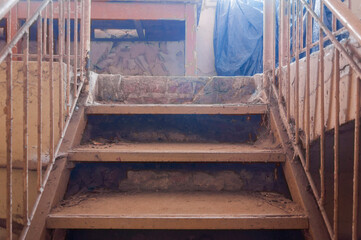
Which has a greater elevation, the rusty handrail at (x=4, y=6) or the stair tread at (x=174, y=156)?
the rusty handrail at (x=4, y=6)

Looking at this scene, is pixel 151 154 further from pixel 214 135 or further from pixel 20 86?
pixel 20 86

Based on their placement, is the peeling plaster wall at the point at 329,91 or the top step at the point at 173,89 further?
the top step at the point at 173,89

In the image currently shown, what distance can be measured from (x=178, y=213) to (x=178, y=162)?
0.36 m

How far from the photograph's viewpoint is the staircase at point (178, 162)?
1.10 metres

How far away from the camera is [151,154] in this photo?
1.35m

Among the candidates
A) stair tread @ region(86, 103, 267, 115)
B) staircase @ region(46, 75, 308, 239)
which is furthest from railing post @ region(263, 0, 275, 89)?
stair tread @ region(86, 103, 267, 115)

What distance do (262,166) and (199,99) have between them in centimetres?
80

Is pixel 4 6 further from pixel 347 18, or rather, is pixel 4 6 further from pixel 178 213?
pixel 347 18

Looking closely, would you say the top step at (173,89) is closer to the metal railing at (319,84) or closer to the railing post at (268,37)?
the railing post at (268,37)

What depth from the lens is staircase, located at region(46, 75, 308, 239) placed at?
1.10 m

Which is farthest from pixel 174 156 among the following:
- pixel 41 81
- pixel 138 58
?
pixel 138 58

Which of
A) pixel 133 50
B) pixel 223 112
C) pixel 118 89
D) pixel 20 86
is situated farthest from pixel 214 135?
pixel 133 50

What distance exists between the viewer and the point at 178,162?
146cm

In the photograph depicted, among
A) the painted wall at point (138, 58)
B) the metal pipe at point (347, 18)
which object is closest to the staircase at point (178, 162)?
the metal pipe at point (347, 18)
